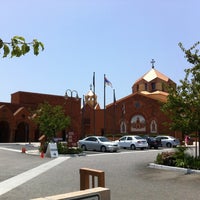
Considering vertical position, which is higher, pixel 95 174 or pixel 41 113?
pixel 41 113

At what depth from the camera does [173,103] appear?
17.2 meters

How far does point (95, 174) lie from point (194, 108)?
11.8m

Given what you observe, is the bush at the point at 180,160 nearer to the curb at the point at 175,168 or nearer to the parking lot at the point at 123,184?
the curb at the point at 175,168

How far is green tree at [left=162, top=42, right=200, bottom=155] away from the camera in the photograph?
54.6 ft

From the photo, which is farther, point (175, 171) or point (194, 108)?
point (194, 108)

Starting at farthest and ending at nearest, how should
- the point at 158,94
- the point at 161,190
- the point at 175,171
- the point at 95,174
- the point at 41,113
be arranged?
the point at 158,94 < the point at 41,113 < the point at 175,171 < the point at 161,190 < the point at 95,174

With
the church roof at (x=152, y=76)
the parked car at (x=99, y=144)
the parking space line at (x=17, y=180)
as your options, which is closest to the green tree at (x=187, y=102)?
the parking space line at (x=17, y=180)

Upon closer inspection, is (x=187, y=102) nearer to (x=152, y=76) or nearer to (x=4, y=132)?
(x=4, y=132)

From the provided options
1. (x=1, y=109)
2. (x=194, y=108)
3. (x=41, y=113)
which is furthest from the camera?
(x=1, y=109)

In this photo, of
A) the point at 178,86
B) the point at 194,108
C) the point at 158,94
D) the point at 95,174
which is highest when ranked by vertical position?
the point at 158,94

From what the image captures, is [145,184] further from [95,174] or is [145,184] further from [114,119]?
[114,119]

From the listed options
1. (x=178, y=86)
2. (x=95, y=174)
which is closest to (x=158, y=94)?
(x=178, y=86)

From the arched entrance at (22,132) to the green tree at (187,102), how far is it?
45704 millimetres

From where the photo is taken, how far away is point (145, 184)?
11.9 m
